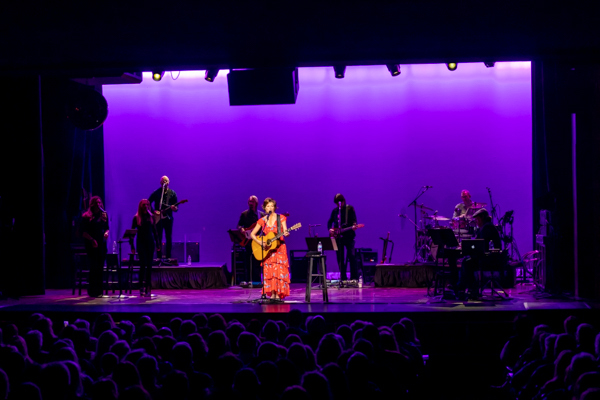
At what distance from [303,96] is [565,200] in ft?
20.3

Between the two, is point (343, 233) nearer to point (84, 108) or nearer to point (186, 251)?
A: point (186, 251)

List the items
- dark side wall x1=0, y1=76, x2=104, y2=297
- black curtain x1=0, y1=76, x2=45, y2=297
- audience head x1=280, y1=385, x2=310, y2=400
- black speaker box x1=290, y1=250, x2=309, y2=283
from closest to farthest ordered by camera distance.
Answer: audience head x1=280, y1=385, x2=310, y2=400, black curtain x1=0, y1=76, x2=45, y2=297, dark side wall x1=0, y1=76, x2=104, y2=297, black speaker box x1=290, y1=250, x2=309, y2=283

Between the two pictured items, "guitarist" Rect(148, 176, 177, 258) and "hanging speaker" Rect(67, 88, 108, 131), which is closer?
"hanging speaker" Rect(67, 88, 108, 131)

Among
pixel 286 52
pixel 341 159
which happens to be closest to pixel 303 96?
pixel 341 159

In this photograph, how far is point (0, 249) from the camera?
34.0 feet

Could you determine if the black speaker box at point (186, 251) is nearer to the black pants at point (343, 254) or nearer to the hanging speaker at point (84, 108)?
the black pants at point (343, 254)

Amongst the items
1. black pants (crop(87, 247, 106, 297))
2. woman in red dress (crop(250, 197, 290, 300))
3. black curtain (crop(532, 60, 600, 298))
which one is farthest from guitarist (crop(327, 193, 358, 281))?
black pants (crop(87, 247, 106, 297))

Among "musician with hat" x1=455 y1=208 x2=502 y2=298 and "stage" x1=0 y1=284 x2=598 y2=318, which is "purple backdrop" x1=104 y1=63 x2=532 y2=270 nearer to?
"stage" x1=0 y1=284 x2=598 y2=318

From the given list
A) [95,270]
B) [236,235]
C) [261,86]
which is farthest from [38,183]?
[261,86]

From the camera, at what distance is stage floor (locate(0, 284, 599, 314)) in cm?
791

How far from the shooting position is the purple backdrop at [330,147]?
13531 mm

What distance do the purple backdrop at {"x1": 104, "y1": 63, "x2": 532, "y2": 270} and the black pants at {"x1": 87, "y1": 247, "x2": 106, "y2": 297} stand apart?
3.97 m

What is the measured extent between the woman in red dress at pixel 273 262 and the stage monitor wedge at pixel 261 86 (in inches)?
78.3

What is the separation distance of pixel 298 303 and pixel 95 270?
358 cm
